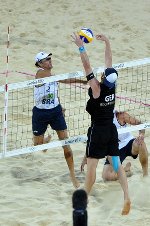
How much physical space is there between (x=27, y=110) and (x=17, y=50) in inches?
96.1

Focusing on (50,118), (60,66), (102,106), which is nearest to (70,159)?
(50,118)

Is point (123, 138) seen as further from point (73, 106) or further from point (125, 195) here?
point (73, 106)

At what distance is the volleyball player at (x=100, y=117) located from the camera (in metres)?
5.43

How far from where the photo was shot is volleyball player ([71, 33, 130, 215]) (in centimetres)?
543

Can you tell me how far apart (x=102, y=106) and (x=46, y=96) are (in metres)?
1.13

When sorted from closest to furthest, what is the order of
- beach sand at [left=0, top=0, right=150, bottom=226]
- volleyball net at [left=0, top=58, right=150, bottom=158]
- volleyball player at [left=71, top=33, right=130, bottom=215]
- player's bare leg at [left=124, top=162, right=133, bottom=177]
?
volleyball player at [left=71, top=33, right=130, bottom=215], beach sand at [left=0, top=0, right=150, bottom=226], player's bare leg at [left=124, top=162, right=133, bottom=177], volleyball net at [left=0, top=58, right=150, bottom=158]

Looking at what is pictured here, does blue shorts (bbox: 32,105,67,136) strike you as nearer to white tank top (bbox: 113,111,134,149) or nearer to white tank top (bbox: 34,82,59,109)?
white tank top (bbox: 34,82,59,109)

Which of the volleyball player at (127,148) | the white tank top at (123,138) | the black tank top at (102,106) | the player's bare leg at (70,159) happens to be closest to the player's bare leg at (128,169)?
the volleyball player at (127,148)

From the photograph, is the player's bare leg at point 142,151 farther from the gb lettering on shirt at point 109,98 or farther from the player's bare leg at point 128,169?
the gb lettering on shirt at point 109,98

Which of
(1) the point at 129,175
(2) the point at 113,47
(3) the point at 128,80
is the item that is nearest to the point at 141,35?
(2) the point at 113,47

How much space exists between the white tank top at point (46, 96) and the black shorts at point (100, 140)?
0.94m

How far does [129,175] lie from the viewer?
22.5ft

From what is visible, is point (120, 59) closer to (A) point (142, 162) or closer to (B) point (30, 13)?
(B) point (30, 13)

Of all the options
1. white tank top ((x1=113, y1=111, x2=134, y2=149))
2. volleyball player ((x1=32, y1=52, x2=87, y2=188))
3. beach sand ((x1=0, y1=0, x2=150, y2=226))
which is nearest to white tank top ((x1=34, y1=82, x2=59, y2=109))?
volleyball player ((x1=32, y1=52, x2=87, y2=188))
